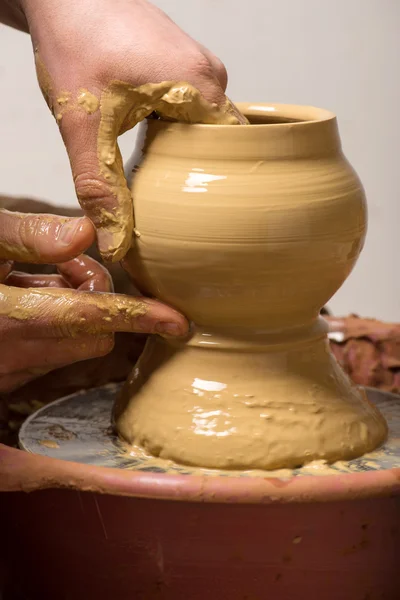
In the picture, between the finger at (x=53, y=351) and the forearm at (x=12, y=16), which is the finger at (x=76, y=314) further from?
the forearm at (x=12, y=16)

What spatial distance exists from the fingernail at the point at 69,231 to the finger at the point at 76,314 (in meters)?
0.07

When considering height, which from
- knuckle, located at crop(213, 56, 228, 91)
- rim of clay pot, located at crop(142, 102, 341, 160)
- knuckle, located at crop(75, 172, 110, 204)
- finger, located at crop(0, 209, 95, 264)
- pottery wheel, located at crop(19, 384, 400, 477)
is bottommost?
pottery wheel, located at crop(19, 384, 400, 477)

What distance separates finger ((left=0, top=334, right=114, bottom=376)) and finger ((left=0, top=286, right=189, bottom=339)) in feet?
0.05

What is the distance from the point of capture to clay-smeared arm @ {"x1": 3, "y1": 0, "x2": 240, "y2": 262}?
117 centimetres

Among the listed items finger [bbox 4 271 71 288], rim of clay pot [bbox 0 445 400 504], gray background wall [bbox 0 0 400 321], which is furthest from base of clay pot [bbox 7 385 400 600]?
gray background wall [bbox 0 0 400 321]

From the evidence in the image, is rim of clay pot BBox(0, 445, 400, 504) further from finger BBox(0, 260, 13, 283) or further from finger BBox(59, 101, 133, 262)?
finger BBox(0, 260, 13, 283)

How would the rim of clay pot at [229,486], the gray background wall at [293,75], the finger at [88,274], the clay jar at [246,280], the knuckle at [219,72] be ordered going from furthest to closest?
the gray background wall at [293,75] → the finger at [88,274] → the knuckle at [219,72] → the clay jar at [246,280] → the rim of clay pot at [229,486]

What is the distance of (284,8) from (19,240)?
1.84 m

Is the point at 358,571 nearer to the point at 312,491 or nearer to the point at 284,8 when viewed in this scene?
the point at 312,491

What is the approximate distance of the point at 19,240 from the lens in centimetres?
121

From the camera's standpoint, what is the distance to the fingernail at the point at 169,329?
123cm

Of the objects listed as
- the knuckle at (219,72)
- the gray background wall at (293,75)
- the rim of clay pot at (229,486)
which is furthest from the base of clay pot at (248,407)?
the gray background wall at (293,75)

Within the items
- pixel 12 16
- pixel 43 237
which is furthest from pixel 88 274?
pixel 12 16

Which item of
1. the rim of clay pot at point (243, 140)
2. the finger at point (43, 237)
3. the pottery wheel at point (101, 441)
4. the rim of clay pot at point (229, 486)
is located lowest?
the pottery wheel at point (101, 441)
